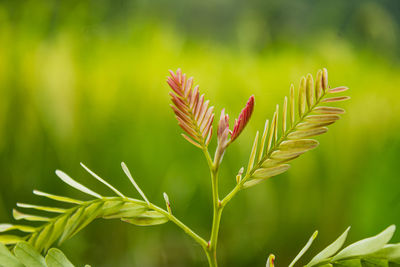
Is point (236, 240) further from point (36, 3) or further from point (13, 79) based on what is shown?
point (36, 3)

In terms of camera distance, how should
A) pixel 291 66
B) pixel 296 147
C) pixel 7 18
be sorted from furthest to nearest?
pixel 291 66 < pixel 7 18 < pixel 296 147

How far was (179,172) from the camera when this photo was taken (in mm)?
479

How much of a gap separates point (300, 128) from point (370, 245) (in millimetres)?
31

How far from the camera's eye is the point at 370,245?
100mm

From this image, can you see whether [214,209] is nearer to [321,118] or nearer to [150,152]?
[321,118]

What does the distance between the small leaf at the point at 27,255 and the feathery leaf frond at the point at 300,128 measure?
0.05m

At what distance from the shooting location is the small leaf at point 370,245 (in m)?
0.10

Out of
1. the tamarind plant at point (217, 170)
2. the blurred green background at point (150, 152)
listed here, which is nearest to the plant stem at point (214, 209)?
the tamarind plant at point (217, 170)

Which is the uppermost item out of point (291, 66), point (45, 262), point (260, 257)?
point (291, 66)

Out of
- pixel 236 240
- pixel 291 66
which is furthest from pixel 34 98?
pixel 291 66

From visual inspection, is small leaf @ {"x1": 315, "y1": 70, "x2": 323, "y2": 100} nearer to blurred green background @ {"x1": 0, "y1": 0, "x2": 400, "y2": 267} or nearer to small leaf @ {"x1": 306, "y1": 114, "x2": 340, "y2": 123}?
small leaf @ {"x1": 306, "y1": 114, "x2": 340, "y2": 123}

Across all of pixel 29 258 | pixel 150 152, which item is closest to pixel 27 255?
pixel 29 258

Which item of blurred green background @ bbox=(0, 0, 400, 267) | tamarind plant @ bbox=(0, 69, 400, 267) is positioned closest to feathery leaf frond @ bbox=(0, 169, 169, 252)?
tamarind plant @ bbox=(0, 69, 400, 267)

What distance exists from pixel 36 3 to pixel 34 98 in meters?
0.19
